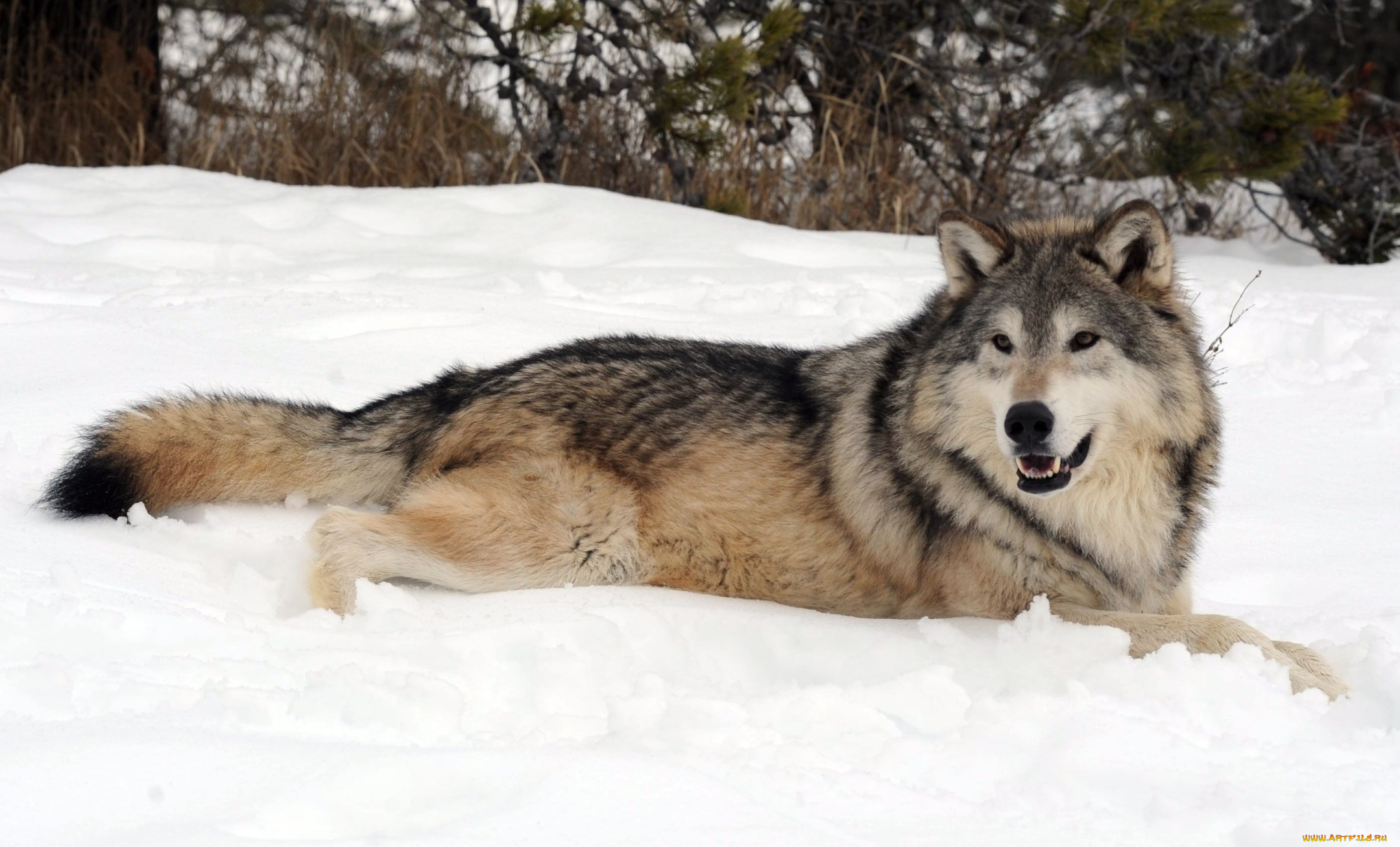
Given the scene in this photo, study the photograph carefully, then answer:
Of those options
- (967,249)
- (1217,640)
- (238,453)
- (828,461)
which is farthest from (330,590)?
(1217,640)

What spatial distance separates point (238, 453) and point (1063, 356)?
2544mm

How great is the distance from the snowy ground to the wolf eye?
0.74 m

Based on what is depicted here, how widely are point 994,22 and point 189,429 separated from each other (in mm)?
7526

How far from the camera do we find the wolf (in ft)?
11.3

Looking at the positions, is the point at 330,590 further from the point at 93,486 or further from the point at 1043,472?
the point at 1043,472

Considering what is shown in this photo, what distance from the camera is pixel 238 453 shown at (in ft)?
13.1

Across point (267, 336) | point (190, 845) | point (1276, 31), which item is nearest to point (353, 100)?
point (267, 336)

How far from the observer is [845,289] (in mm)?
6859

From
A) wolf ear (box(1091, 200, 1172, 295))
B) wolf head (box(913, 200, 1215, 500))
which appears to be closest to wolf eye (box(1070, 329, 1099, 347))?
wolf head (box(913, 200, 1215, 500))

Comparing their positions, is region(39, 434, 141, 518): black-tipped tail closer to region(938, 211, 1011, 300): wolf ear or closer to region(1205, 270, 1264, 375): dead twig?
region(938, 211, 1011, 300): wolf ear

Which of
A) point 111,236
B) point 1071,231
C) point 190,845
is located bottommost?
point 190,845

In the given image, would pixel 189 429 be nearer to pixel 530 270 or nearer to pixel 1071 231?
pixel 1071 231

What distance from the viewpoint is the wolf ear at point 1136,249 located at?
3.47m

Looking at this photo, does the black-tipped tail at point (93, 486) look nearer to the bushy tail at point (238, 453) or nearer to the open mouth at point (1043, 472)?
the bushy tail at point (238, 453)
